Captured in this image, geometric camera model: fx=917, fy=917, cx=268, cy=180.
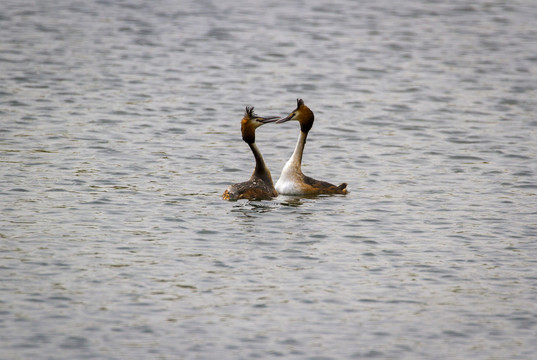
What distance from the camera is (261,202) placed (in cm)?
1552

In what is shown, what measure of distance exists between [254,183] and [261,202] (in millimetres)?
344

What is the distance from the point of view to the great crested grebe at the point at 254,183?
50.5 feet

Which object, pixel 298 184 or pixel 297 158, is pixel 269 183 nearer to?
pixel 298 184

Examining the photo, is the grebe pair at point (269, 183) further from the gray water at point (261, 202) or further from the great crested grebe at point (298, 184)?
the gray water at point (261, 202)

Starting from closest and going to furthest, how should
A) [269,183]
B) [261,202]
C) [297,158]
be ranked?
[261,202] < [269,183] < [297,158]

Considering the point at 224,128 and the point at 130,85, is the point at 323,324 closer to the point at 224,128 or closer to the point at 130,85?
the point at 224,128

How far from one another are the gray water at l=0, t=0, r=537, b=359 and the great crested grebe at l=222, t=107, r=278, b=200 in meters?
0.23

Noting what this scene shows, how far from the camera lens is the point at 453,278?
12.1 meters

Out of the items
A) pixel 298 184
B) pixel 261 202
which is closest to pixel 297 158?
pixel 298 184

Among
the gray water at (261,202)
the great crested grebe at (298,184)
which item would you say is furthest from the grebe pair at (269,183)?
the gray water at (261,202)

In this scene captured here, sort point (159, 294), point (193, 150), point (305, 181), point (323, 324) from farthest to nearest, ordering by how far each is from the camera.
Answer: point (193, 150)
point (305, 181)
point (159, 294)
point (323, 324)

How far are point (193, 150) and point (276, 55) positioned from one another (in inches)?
455

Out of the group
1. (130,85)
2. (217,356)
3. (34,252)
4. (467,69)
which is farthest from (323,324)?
(467,69)

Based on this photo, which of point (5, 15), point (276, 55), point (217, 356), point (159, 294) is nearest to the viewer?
point (217, 356)
